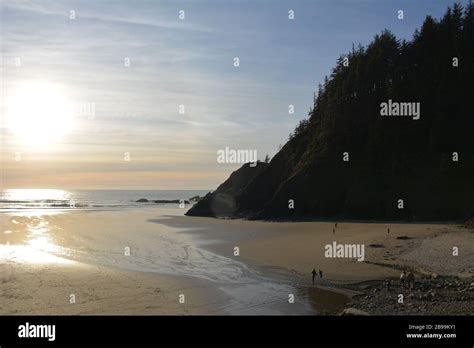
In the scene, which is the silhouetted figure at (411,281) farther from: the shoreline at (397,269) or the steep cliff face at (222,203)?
the steep cliff face at (222,203)

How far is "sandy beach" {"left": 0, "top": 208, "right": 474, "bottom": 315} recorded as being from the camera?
76.4 ft

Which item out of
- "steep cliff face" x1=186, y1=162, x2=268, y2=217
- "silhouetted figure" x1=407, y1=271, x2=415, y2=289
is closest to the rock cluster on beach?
"silhouetted figure" x1=407, y1=271, x2=415, y2=289

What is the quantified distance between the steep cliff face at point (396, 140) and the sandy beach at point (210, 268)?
42.2ft

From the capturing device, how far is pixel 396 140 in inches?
2803

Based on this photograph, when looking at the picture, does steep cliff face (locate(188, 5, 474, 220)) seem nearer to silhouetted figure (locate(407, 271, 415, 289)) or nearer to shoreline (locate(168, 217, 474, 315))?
shoreline (locate(168, 217, 474, 315))

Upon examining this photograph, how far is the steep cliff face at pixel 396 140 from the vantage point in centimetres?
6450

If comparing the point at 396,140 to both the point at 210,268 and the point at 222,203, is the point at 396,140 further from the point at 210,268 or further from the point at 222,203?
the point at 210,268

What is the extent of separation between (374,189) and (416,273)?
41.8 meters

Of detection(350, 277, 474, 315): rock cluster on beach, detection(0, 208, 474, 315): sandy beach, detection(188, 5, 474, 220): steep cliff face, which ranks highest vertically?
detection(188, 5, 474, 220): steep cliff face

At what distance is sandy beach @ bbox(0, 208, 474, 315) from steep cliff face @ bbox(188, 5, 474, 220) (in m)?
12.8

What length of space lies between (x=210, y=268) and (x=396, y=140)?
157 feet

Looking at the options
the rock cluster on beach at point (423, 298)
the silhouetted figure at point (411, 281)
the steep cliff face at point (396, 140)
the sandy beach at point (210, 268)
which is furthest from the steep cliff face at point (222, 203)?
the rock cluster on beach at point (423, 298)
